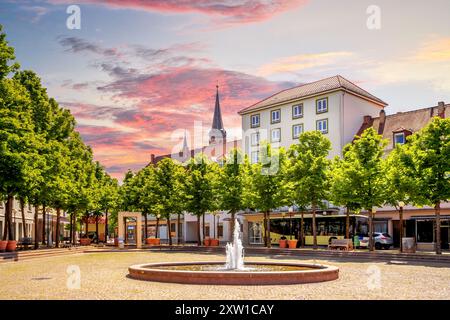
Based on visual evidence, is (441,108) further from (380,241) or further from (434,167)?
(434,167)

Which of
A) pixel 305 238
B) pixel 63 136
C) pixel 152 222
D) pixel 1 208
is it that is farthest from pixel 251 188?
pixel 152 222

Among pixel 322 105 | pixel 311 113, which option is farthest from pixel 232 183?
pixel 322 105

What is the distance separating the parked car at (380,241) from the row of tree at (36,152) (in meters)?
25.7

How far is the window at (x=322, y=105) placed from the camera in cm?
6444

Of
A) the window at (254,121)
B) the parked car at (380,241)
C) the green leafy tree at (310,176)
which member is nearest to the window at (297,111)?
Answer: the window at (254,121)

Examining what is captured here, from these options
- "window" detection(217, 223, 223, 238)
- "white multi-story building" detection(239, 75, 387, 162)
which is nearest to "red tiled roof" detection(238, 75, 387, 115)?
"white multi-story building" detection(239, 75, 387, 162)

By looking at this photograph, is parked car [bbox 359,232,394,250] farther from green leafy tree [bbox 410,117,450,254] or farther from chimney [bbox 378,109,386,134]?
chimney [bbox 378,109,386,134]

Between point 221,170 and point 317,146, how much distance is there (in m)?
10.5

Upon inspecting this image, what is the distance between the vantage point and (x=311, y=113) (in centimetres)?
6600

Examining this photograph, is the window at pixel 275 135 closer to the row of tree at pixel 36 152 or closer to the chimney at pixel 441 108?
the chimney at pixel 441 108

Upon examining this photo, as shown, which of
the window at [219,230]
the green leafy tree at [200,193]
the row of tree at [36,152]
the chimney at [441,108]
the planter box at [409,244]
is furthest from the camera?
the window at [219,230]

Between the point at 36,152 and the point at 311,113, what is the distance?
3740 centimetres
